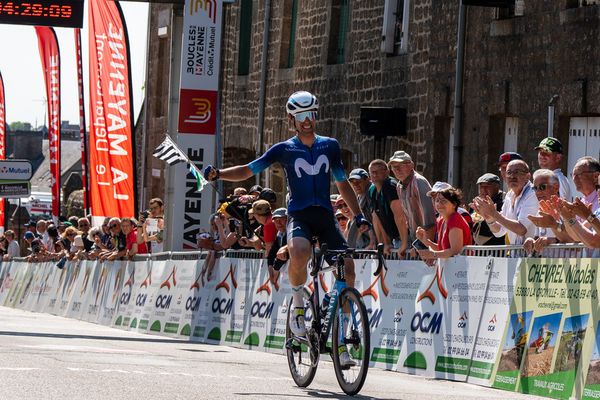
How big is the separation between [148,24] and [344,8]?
13194mm

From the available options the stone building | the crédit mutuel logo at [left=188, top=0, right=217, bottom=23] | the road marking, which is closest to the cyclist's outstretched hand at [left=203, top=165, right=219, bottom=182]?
the road marking

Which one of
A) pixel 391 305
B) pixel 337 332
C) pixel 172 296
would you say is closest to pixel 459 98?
pixel 172 296

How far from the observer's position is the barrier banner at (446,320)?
14.0 metres

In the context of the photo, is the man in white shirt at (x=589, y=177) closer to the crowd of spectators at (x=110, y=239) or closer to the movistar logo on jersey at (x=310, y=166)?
the movistar logo on jersey at (x=310, y=166)

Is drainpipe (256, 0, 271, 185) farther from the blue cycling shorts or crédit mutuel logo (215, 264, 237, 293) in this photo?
the blue cycling shorts

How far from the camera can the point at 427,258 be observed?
14875 mm

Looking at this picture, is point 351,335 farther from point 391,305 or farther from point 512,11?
point 512,11

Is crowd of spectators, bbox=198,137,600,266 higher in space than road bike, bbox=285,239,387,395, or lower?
higher

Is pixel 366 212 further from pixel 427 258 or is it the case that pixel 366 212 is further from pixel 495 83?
pixel 495 83

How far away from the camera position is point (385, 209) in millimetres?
16344

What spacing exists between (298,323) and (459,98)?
516 inches

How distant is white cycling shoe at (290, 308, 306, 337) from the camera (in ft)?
40.9

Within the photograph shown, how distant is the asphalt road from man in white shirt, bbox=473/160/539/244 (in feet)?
4.78

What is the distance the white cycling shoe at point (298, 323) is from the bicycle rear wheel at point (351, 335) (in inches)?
24.8
